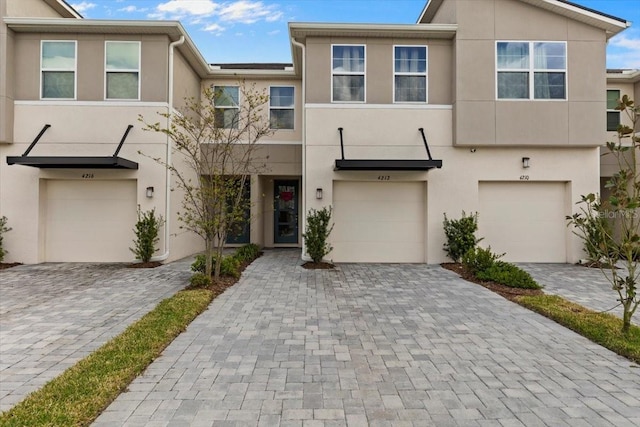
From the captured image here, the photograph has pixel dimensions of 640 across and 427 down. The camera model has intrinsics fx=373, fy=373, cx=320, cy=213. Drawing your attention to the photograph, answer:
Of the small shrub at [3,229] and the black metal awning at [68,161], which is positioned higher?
the black metal awning at [68,161]

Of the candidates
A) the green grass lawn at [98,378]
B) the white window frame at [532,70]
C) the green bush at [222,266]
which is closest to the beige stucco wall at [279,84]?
the green bush at [222,266]

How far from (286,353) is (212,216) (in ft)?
14.6

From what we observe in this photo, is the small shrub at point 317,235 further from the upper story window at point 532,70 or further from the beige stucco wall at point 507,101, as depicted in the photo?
the upper story window at point 532,70

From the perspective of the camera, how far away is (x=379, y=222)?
10930mm

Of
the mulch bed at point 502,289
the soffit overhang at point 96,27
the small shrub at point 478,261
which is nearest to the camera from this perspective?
the mulch bed at point 502,289

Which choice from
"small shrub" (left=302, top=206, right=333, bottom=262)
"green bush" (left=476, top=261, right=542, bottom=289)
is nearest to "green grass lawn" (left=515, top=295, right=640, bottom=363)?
"green bush" (left=476, top=261, right=542, bottom=289)

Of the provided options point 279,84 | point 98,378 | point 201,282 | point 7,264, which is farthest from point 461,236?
point 7,264

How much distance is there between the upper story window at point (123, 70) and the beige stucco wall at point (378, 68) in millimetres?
4783

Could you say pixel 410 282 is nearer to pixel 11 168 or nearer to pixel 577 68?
pixel 577 68

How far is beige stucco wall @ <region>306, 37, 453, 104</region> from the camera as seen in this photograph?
1061cm

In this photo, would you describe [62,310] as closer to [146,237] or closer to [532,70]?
[146,237]

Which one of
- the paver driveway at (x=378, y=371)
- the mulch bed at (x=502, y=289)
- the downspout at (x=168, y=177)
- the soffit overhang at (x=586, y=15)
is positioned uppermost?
the soffit overhang at (x=586, y=15)

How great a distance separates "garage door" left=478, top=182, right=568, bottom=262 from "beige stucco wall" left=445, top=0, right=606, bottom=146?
1.39 m

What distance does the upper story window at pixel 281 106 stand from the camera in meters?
13.8
